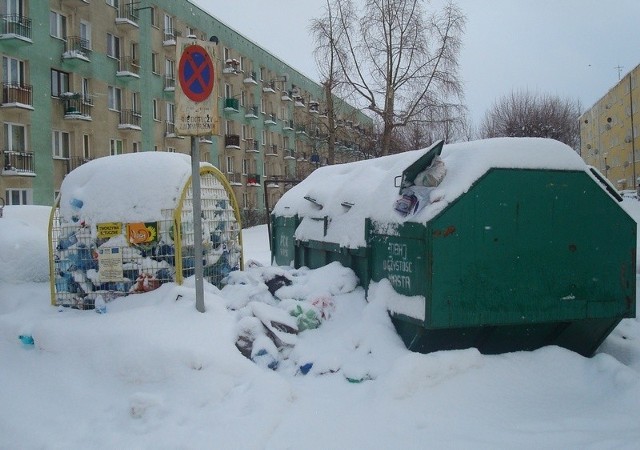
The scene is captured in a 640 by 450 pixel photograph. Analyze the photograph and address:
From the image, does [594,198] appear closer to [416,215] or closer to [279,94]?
[416,215]

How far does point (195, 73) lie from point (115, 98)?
23.4 metres

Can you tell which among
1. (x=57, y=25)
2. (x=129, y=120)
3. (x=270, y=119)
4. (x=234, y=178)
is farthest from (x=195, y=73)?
(x=270, y=119)

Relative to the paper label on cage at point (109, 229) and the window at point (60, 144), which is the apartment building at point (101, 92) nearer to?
the window at point (60, 144)

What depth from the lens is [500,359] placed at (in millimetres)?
5098

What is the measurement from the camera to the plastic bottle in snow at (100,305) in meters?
5.66

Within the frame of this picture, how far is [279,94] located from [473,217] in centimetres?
4202

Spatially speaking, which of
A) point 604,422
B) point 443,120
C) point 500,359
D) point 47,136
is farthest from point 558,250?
point 47,136

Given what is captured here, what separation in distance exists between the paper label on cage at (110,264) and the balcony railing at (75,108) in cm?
1942

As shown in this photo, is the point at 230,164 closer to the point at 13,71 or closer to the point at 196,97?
the point at 13,71

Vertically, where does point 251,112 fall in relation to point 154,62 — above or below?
below

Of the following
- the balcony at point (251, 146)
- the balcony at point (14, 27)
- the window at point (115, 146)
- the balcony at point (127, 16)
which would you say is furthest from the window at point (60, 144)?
the balcony at point (251, 146)

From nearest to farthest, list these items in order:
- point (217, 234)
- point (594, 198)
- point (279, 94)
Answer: point (594, 198) < point (217, 234) < point (279, 94)

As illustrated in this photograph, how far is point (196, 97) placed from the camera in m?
5.30

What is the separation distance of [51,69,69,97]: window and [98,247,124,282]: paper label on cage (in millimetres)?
19760
